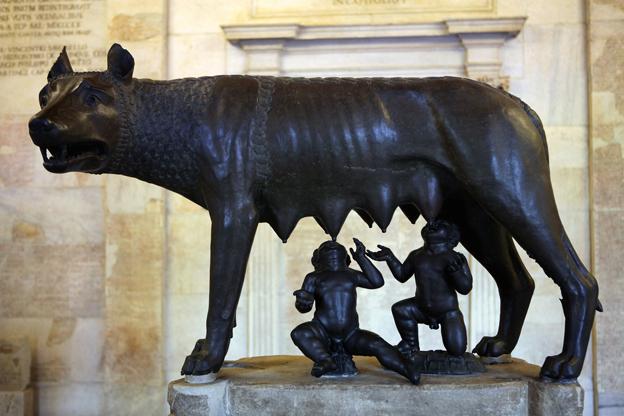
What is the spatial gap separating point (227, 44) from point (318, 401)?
4407mm

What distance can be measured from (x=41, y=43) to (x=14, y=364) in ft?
9.88

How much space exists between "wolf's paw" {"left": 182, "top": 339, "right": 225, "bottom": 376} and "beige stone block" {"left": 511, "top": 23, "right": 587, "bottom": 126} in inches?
171

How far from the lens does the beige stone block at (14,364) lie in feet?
20.5

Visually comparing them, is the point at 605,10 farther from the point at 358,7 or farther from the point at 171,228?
the point at 171,228

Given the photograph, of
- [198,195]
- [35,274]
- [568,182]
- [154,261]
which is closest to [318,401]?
[198,195]

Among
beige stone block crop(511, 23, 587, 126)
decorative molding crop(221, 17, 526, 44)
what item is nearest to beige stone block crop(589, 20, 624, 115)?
beige stone block crop(511, 23, 587, 126)

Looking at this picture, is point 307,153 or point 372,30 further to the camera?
point 372,30

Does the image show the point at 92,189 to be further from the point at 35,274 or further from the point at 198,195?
the point at 198,195

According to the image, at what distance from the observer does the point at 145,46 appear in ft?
21.1

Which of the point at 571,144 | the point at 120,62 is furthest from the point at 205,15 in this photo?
the point at 120,62

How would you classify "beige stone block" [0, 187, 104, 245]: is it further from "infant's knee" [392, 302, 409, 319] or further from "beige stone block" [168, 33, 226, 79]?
"infant's knee" [392, 302, 409, 319]

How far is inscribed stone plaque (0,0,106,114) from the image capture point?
22.1ft

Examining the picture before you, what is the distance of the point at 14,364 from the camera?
6.26 m

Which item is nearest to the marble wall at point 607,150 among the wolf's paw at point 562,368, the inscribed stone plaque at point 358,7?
the inscribed stone plaque at point 358,7
